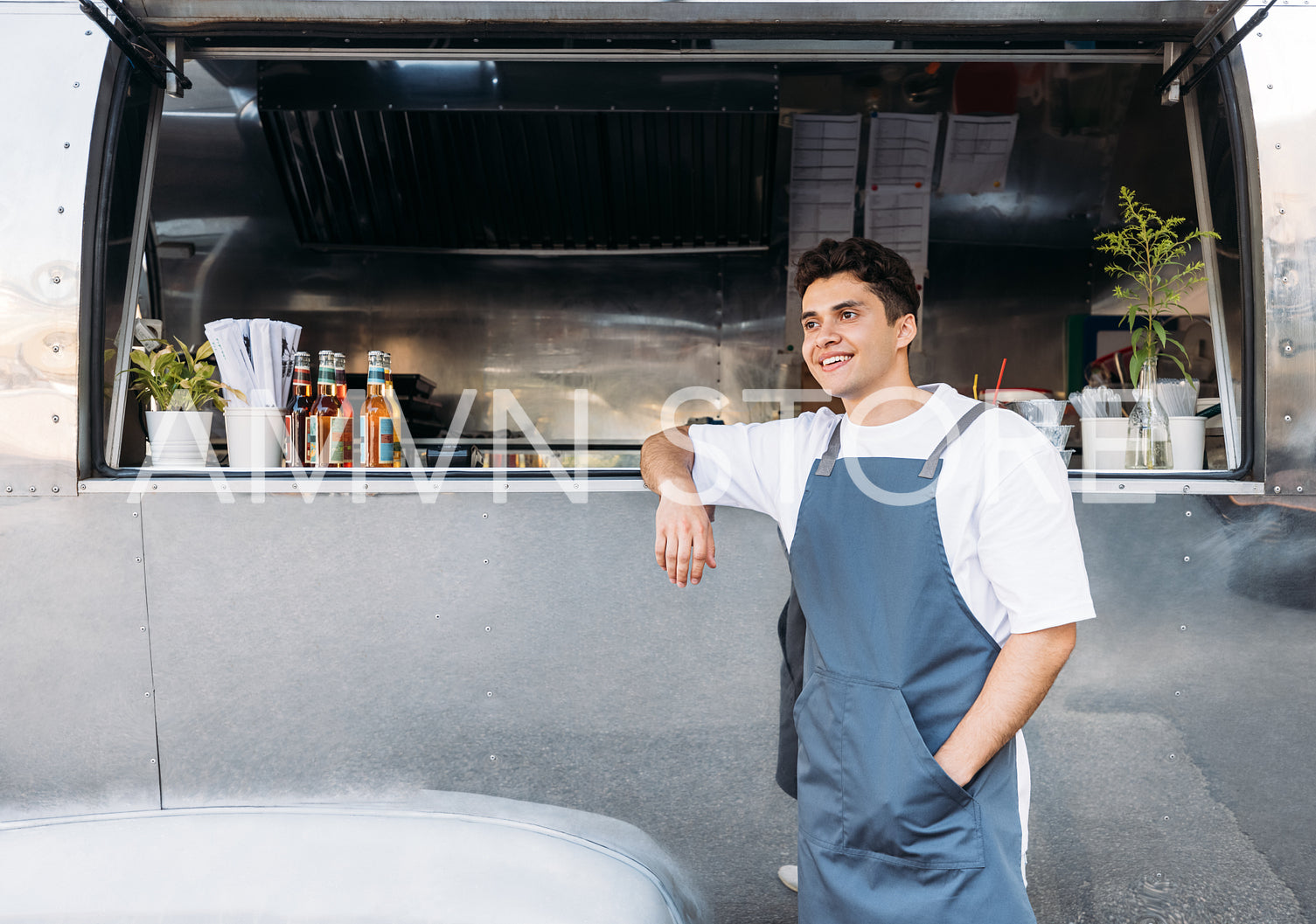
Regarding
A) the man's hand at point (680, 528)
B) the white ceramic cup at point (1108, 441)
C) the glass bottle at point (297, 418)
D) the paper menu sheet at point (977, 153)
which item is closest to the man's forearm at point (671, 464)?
the man's hand at point (680, 528)

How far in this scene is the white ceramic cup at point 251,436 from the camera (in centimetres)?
165

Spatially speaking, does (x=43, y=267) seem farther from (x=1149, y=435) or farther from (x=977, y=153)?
(x=977, y=153)

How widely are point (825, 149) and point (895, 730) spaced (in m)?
2.36

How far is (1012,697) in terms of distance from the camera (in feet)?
3.47

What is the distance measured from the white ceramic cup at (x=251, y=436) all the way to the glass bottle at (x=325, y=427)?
0.24 feet

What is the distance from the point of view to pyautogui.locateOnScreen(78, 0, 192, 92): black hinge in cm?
154

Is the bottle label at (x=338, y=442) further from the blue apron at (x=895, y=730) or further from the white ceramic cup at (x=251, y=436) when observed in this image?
the blue apron at (x=895, y=730)

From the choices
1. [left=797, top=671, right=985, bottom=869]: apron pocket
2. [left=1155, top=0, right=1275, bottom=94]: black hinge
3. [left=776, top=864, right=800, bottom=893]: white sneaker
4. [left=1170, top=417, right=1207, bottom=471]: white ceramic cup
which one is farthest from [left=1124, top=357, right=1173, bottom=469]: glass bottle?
[left=776, top=864, right=800, bottom=893]: white sneaker

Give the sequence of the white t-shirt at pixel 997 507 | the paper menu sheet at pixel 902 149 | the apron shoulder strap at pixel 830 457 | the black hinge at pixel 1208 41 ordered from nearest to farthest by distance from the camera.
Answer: the white t-shirt at pixel 997 507 < the apron shoulder strap at pixel 830 457 < the black hinge at pixel 1208 41 < the paper menu sheet at pixel 902 149

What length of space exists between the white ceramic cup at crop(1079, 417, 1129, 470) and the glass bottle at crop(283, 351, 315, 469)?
1626mm

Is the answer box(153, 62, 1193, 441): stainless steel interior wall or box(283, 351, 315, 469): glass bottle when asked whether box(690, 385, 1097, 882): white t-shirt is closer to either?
box(283, 351, 315, 469): glass bottle

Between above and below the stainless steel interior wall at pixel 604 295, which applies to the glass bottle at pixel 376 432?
below

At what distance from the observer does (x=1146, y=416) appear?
1674mm

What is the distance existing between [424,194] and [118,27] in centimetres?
132
